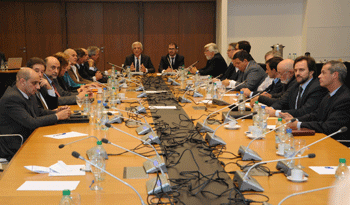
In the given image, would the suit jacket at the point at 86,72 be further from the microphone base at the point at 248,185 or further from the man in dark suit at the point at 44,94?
the microphone base at the point at 248,185

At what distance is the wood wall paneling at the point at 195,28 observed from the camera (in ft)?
32.9

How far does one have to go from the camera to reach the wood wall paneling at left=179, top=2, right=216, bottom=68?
10023mm

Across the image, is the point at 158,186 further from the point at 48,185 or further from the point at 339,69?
the point at 339,69

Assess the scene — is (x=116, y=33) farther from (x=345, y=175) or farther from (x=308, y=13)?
(x=345, y=175)

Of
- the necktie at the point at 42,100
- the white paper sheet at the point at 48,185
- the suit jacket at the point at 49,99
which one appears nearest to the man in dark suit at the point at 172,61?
the suit jacket at the point at 49,99

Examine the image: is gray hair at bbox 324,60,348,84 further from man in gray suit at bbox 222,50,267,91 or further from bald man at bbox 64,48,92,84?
bald man at bbox 64,48,92,84

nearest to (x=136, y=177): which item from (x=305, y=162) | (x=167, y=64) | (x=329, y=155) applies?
(x=305, y=162)

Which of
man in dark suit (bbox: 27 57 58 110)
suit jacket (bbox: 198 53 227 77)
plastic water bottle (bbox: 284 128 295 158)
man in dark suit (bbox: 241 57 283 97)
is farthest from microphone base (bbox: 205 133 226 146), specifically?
suit jacket (bbox: 198 53 227 77)

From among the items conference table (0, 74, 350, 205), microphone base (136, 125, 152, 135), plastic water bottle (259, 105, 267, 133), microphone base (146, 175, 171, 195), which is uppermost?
plastic water bottle (259, 105, 267, 133)

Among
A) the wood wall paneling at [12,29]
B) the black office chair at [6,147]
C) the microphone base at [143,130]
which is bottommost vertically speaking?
the black office chair at [6,147]

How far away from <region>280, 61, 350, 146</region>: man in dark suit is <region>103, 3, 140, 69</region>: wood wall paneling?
23.7 ft

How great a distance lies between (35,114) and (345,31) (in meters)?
8.08

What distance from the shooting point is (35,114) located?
3482 mm

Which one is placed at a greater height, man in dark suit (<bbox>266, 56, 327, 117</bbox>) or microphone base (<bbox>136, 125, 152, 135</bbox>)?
man in dark suit (<bbox>266, 56, 327, 117</bbox>)
